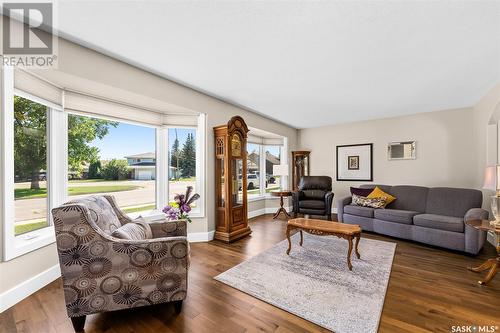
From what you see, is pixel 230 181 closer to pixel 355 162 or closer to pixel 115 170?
pixel 115 170

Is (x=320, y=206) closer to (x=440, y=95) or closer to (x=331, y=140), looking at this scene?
(x=331, y=140)

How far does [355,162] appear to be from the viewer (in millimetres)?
5707

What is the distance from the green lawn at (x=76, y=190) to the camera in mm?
2251

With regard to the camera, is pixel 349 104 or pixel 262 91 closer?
pixel 262 91

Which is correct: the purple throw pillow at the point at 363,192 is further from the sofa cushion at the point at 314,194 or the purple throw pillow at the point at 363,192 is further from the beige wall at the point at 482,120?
the beige wall at the point at 482,120

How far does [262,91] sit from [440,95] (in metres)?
3.07

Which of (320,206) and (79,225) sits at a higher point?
(79,225)

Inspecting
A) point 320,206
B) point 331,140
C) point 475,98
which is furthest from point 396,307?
point 331,140

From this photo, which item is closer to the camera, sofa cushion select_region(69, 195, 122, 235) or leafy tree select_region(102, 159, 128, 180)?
sofa cushion select_region(69, 195, 122, 235)

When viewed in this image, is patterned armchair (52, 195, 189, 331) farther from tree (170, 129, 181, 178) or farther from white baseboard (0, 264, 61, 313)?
tree (170, 129, 181, 178)

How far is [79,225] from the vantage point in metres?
1.57

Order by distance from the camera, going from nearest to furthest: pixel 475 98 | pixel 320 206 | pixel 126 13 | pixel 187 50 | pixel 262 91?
pixel 126 13 < pixel 187 50 < pixel 262 91 < pixel 475 98 < pixel 320 206

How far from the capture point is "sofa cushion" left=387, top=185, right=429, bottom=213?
13.3ft

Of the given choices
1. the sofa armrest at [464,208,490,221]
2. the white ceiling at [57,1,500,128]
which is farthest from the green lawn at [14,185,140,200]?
the sofa armrest at [464,208,490,221]
